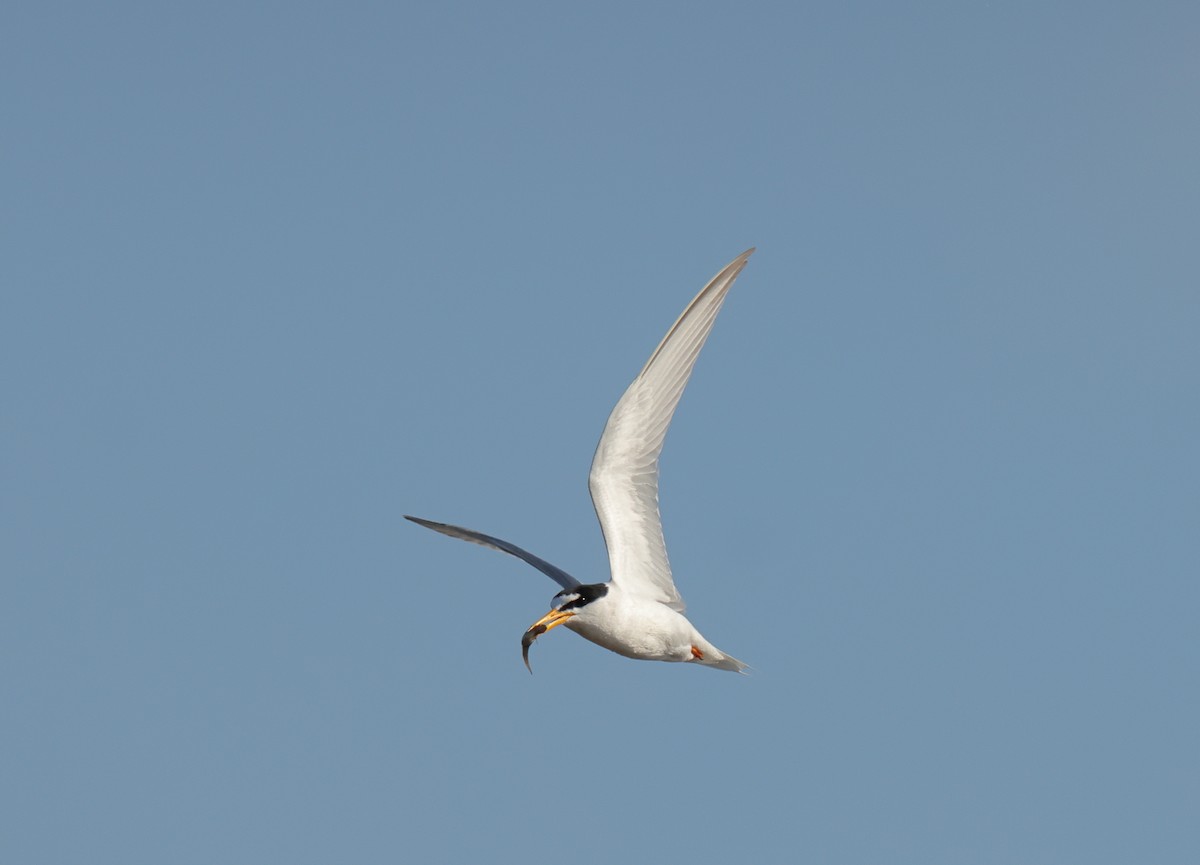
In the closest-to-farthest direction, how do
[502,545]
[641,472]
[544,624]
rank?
[544,624], [641,472], [502,545]

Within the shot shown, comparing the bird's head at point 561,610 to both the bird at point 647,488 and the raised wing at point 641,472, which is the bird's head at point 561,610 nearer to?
the bird at point 647,488

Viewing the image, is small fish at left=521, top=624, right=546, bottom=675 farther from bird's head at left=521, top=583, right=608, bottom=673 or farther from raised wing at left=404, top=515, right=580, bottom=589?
raised wing at left=404, top=515, right=580, bottom=589

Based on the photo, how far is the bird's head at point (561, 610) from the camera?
19.1 metres

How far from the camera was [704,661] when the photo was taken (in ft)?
69.5

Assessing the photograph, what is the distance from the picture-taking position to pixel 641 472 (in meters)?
20.3

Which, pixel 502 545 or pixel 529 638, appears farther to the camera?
pixel 502 545

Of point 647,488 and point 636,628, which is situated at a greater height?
point 647,488

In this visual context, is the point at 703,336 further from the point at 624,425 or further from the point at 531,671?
the point at 531,671

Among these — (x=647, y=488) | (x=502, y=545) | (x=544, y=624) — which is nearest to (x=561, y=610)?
(x=544, y=624)

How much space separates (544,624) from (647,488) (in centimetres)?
255

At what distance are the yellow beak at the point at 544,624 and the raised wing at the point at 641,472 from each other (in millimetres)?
1155

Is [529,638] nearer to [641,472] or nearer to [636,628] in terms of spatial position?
[636,628]

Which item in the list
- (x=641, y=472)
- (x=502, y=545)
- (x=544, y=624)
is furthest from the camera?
(x=502, y=545)

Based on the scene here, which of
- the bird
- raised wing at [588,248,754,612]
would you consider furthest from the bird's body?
raised wing at [588,248,754,612]
